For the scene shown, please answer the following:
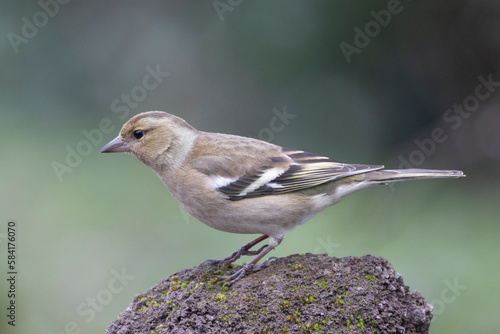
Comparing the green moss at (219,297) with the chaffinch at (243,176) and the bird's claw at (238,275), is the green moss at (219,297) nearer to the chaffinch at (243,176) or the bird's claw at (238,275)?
the bird's claw at (238,275)

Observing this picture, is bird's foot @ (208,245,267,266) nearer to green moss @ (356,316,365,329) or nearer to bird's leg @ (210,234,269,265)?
bird's leg @ (210,234,269,265)

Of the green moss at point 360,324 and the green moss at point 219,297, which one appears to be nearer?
the green moss at point 360,324

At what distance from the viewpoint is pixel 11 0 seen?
10562 millimetres

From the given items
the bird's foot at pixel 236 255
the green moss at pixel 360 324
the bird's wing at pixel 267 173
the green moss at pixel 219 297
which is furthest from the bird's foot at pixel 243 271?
the green moss at pixel 360 324

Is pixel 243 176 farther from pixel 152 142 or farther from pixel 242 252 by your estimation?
pixel 152 142

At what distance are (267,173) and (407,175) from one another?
1.40 m

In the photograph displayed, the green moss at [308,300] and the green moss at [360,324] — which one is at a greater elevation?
the green moss at [308,300]

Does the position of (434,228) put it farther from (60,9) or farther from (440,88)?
(60,9)

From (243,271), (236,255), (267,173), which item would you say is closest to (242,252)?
(236,255)

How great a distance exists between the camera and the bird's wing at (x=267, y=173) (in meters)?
5.97

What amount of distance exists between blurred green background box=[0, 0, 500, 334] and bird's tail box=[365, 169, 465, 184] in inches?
82.0

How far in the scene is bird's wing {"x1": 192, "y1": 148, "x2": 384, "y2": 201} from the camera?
19.6ft

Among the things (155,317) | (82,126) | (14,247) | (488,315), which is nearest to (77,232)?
(14,247)

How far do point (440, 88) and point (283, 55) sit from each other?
259cm
